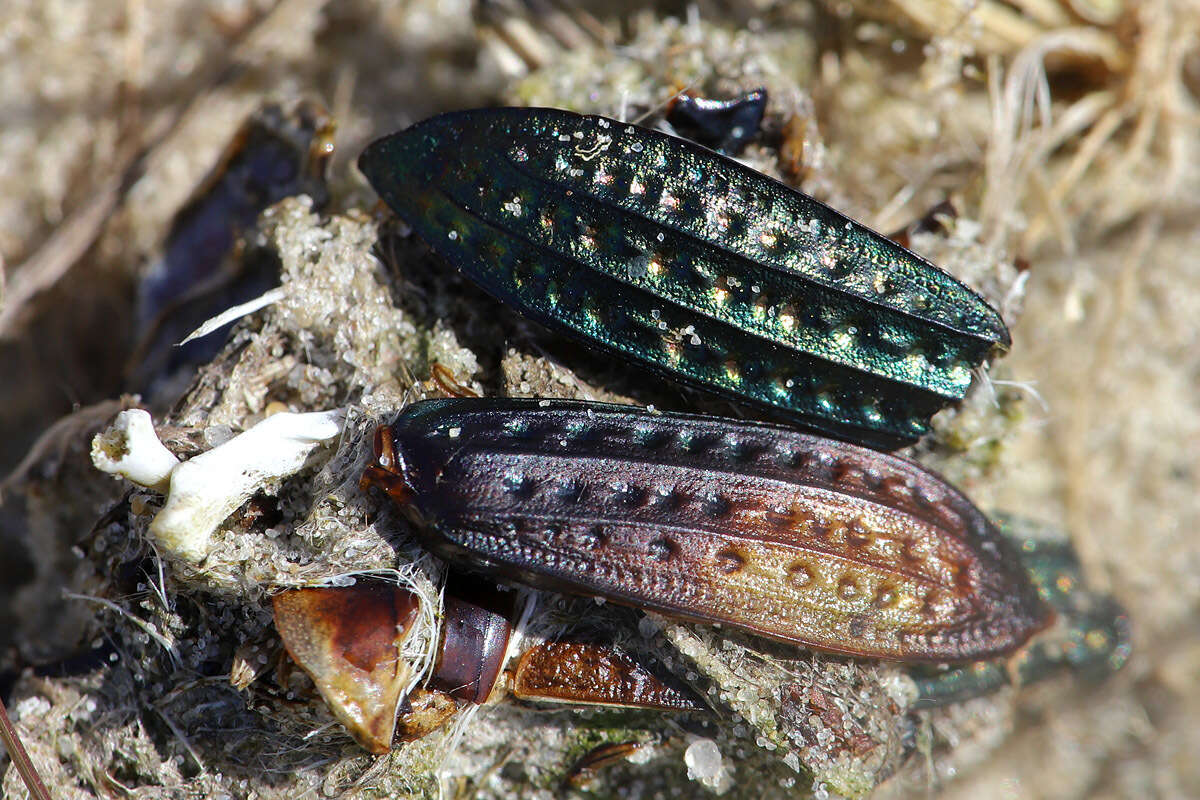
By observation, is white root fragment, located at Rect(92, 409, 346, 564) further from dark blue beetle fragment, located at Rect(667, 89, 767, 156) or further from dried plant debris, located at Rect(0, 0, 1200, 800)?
dark blue beetle fragment, located at Rect(667, 89, 767, 156)

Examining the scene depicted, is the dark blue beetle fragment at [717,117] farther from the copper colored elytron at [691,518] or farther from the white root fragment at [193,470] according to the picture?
the white root fragment at [193,470]

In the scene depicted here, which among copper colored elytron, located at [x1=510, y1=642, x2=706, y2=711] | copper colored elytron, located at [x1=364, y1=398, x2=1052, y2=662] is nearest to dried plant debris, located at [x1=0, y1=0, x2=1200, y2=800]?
copper colored elytron, located at [x1=510, y1=642, x2=706, y2=711]

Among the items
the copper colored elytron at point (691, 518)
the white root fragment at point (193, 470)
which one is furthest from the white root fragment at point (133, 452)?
the copper colored elytron at point (691, 518)

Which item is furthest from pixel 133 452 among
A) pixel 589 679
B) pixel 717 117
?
pixel 717 117

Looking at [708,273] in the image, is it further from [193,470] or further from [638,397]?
[193,470]

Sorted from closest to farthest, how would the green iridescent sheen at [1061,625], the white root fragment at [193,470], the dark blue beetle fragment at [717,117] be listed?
the white root fragment at [193,470]
the dark blue beetle fragment at [717,117]
the green iridescent sheen at [1061,625]
